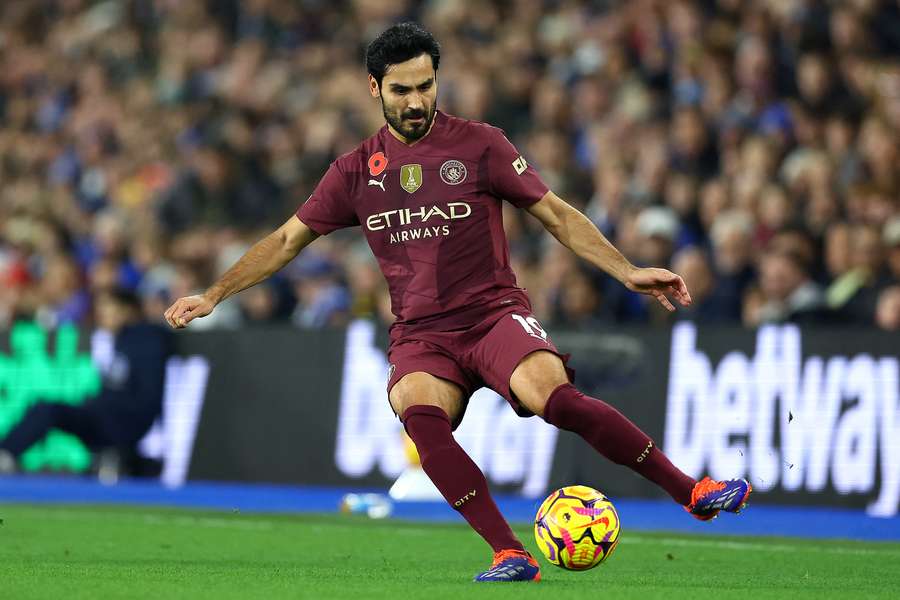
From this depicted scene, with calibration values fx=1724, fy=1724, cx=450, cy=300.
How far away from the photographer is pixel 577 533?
6.94 metres

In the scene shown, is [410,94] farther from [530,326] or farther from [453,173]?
[530,326]

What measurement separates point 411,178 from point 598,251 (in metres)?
0.87

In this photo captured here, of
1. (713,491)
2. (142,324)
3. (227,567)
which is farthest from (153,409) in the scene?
(713,491)

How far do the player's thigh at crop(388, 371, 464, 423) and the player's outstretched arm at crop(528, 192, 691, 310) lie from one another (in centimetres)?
80

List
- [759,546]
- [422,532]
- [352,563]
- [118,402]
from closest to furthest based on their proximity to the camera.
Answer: [352,563], [759,546], [422,532], [118,402]

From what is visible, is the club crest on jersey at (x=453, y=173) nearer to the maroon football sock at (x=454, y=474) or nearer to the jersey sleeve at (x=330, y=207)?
the jersey sleeve at (x=330, y=207)

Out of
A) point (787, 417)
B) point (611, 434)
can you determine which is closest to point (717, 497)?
point (611, 434)

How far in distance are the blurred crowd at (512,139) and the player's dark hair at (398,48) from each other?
5.41 m

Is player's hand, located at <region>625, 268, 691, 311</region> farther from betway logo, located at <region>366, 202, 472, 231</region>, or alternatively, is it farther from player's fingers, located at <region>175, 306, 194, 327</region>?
player's fingers, located at <region>175, 306, 194, 327</region>

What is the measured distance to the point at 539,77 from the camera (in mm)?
16391

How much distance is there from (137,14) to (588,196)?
969 cm

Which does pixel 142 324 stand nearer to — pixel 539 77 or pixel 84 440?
pixel 84 440

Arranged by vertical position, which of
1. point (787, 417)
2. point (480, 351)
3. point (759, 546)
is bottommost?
point (759, 546)

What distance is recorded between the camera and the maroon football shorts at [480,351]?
7160mm
